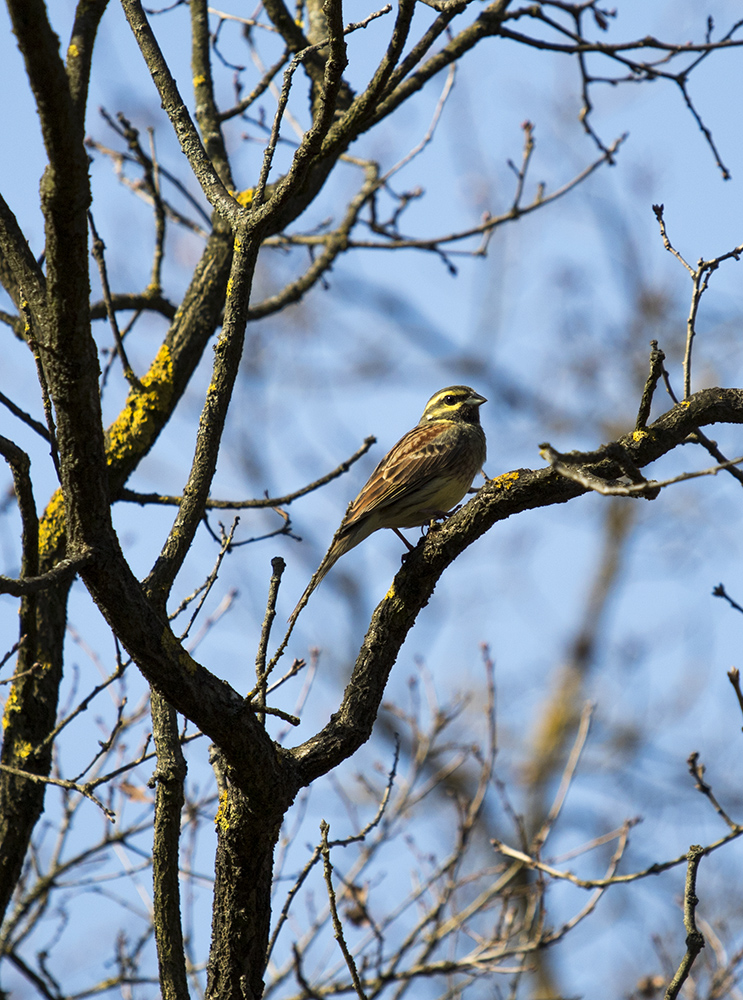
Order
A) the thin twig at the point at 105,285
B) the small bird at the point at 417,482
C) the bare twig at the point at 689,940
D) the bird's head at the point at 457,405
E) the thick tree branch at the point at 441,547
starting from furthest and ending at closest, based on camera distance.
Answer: the bird's head at the point at 457,405 < the small bird at the point at 417,482 < the thin twig at the point at 105,285 < the thick tree branch at the point at 441,547 < the bare twig at the point at 689,940

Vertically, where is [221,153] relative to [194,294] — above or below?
above

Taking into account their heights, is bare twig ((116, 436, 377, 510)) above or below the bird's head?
below

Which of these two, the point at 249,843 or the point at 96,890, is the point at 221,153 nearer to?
the point at 249,843

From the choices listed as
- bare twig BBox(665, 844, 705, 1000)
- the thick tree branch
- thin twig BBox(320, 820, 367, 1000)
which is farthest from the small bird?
bare twig BBox(665, 844, 705, 1000)

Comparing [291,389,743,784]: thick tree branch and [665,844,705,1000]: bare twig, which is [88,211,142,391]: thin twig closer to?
[291,389,743,784]: thick tree branch

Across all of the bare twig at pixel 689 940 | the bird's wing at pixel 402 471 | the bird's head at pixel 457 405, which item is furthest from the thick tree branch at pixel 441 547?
the bird's head at pixel 457 405

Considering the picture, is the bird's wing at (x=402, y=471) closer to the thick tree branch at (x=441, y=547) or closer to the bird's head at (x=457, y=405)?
the bird's head at (x=457, y=405)

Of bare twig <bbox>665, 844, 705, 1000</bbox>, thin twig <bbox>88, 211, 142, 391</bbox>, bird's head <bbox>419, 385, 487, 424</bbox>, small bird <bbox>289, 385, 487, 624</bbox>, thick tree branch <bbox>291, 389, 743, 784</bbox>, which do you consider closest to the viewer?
bare twig <bbox>665, 844, 705, 1000</bbox>

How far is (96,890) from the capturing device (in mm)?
7180

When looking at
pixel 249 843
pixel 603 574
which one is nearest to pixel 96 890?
pixel 249 843

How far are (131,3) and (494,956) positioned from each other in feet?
18.2

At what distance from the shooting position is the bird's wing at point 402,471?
21.6 ft

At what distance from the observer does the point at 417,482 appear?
6.79 m

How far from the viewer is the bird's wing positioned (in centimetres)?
657
